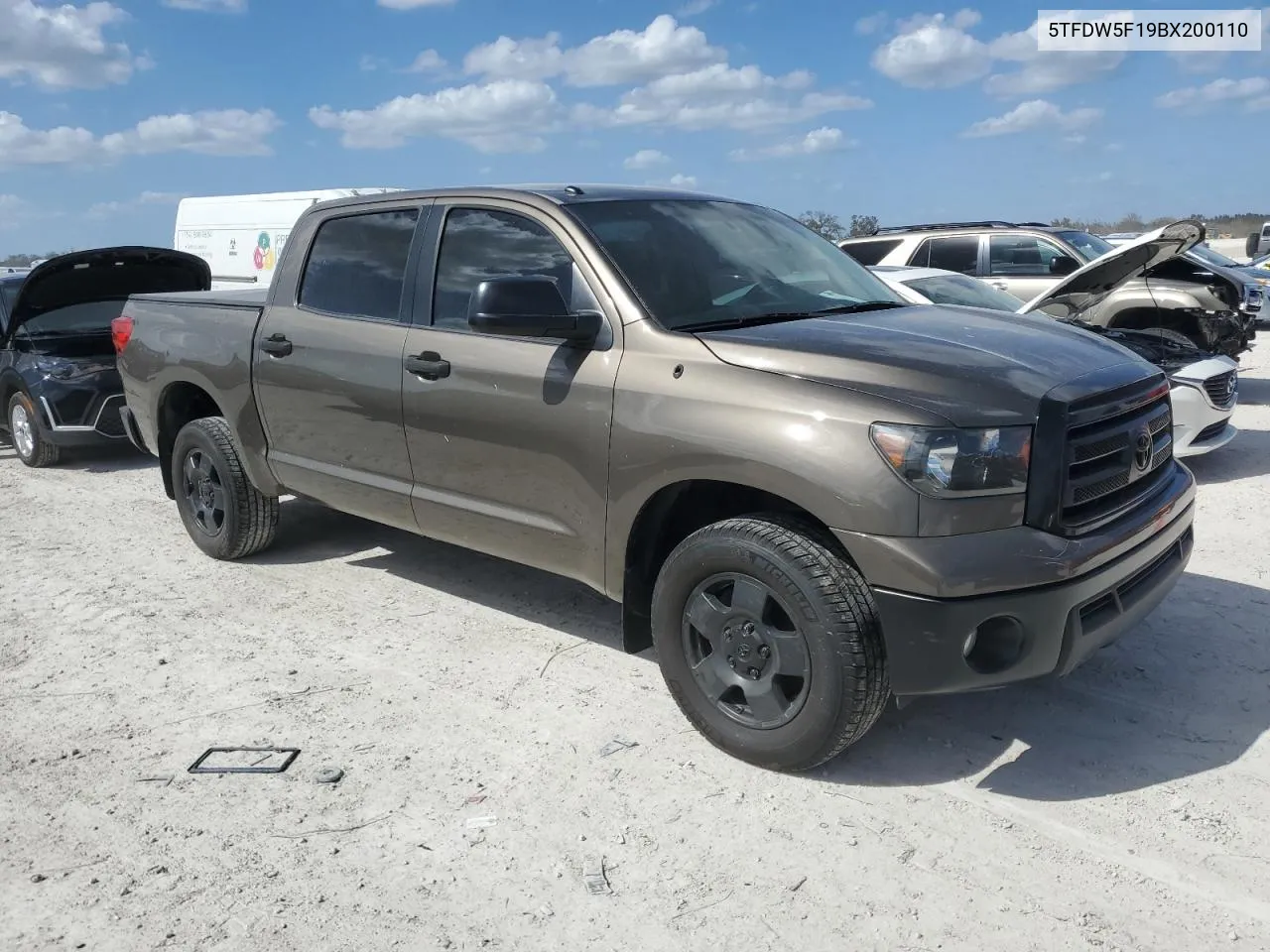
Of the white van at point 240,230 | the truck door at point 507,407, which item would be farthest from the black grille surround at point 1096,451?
the white van at point 240,230

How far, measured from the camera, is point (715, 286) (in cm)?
408

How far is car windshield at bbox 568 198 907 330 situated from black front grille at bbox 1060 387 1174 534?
1.17 m

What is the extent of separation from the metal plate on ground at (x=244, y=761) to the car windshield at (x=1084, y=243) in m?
9.65

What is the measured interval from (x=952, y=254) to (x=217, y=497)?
8445mm

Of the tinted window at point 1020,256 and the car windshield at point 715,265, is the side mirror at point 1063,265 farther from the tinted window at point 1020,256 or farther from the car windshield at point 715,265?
the car windshield at point 715,265

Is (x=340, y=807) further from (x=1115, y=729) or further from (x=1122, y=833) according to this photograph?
(x=1115, y=729)

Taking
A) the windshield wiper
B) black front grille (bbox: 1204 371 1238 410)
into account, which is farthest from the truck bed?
black front grille (bbox: 1204 371 1238 410)

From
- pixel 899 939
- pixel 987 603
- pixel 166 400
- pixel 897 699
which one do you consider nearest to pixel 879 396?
pixel 987 603

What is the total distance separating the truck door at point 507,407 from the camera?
12.8 feet

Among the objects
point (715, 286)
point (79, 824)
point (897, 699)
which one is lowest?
point (79, 824)

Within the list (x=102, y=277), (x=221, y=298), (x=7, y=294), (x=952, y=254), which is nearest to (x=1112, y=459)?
(x=221, y=298)

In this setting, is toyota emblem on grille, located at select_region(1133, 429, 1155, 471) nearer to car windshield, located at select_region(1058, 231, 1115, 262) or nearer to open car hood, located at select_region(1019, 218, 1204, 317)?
open car hood, located at select_region(1019, 218, 1204, 317)

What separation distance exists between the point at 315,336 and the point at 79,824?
246cm

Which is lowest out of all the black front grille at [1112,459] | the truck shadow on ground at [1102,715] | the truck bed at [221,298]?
the truck shadow on ground at [1102,715]
